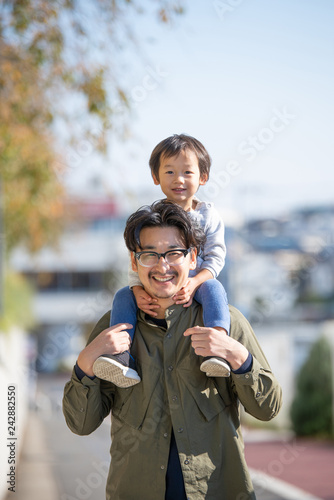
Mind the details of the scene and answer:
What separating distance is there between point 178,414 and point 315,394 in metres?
9.10

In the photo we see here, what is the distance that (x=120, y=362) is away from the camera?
1.85 metres

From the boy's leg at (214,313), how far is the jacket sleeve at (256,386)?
0.20 feet

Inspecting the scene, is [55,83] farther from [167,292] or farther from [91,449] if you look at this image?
[91,449]

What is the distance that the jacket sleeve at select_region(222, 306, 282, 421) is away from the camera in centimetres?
186

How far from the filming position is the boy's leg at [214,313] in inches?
71.6

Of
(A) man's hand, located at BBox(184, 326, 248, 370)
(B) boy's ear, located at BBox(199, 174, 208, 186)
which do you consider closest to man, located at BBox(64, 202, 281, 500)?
(A) man's hand, located at BBox(184, 326, 248, 370)

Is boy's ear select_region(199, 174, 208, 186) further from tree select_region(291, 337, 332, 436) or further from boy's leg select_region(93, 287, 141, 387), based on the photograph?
tree select_region(291, 337, 332, 436)

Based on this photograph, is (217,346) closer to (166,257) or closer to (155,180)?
(166,257)

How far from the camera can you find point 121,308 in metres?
2.01

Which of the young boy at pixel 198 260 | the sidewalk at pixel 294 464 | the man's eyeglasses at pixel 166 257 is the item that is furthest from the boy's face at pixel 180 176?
the sidewalk at pixel 294 464

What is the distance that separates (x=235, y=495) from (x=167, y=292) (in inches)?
23.6

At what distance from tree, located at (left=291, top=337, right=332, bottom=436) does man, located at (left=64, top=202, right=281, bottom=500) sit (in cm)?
890

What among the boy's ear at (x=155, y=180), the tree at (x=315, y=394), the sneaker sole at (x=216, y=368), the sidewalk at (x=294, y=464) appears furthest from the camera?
the tree at (x=315, y=394)

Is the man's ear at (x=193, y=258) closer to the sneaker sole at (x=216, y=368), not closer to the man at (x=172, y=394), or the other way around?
the man at (x=172, y=394)
